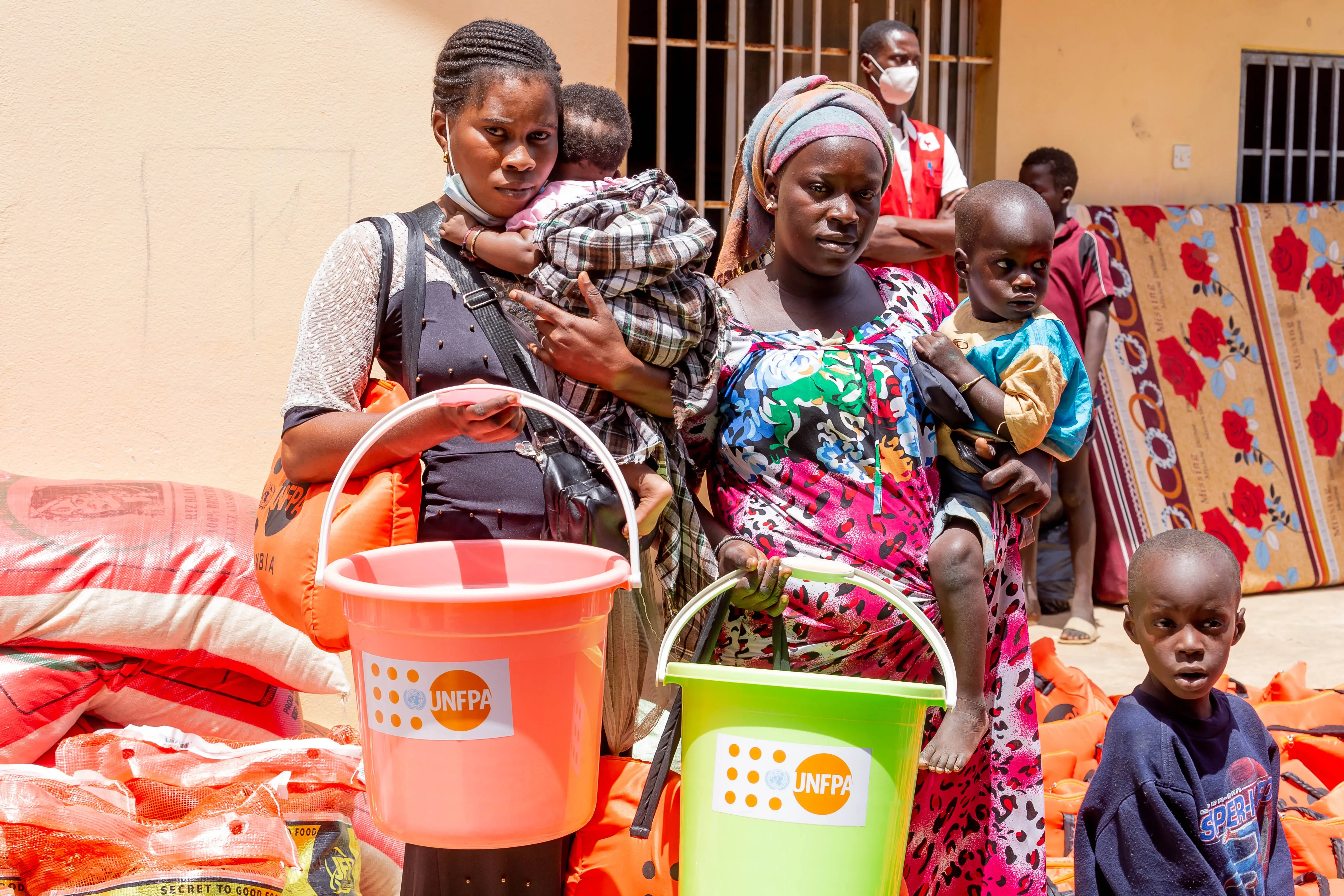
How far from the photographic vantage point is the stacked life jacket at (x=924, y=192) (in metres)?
4.25

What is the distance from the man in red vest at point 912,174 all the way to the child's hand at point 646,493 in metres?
2.14

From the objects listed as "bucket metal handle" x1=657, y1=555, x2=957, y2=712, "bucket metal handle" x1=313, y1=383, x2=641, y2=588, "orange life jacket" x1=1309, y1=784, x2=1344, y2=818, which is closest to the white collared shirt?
"orange life jacket" x1=1309, y1=784, x2=1344, y2=818

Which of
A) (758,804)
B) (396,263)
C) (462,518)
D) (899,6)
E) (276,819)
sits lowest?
(276,819)

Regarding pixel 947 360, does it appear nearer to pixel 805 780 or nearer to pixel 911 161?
pixel 805 780

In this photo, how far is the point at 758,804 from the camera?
1.67 meters

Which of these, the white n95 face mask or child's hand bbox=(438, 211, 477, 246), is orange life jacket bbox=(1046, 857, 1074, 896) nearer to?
child's hand bbox=(438, 211, 477, 246)

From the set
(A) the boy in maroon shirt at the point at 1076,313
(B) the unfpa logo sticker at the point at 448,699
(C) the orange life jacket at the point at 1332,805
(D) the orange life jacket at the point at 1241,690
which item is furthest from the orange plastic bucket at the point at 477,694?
(A) the boy in maroon shirt at the point at 1076,313

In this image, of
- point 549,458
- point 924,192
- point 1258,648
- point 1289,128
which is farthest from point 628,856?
point 1289,128

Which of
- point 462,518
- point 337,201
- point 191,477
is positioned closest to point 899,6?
point 337,201

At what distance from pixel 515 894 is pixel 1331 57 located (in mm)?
6168

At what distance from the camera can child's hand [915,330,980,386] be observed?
2166 mm

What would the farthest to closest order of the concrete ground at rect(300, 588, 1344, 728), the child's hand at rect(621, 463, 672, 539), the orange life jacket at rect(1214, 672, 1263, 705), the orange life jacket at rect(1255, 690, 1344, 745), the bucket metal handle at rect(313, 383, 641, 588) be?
the concrete ground at rect(300, 588, 1344, 728), the orange life jacket at rect(1214, 672, 1263, 705), the orange life jacket at rect(1255, 690, 1344, 745), the child's hand at rect(621, 463, 672, 539), the bucket metal handle at rect(313, 383, 641, 588)

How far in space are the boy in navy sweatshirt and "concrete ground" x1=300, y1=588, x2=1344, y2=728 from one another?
94.1 inches

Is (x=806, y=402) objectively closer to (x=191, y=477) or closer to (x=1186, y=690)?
(x=1186, y=690)
